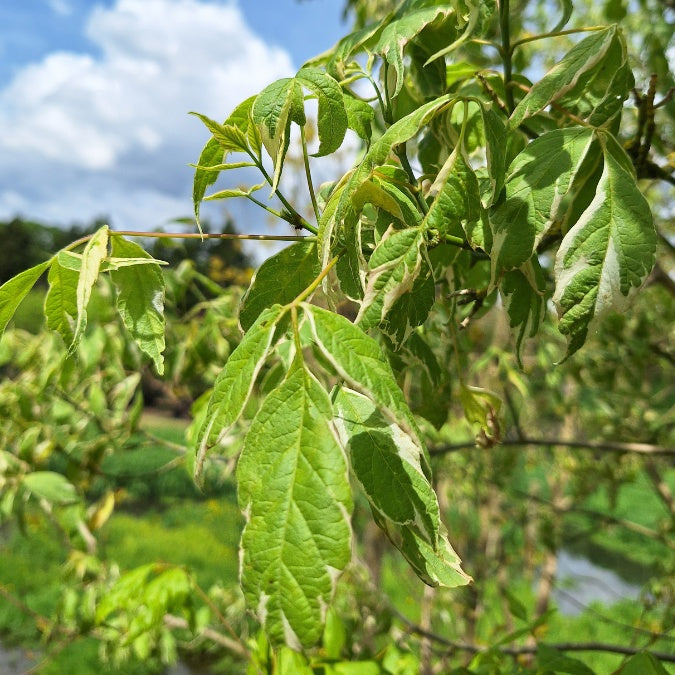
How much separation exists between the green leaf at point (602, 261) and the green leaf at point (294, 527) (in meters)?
0.22

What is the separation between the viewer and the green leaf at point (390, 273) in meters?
0.47

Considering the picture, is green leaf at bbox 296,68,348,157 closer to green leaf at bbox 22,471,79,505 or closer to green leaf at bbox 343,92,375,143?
green leaf at bbox 343,92,375,143

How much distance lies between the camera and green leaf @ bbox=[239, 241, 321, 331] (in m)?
0.62

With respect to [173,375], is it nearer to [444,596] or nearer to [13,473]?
[13,473]

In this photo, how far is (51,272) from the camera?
2.04 feet

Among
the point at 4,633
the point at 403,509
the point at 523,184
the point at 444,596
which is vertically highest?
the point at 523,184

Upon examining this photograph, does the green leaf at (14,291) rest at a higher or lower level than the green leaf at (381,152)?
lower

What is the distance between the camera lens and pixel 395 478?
429 millimetres

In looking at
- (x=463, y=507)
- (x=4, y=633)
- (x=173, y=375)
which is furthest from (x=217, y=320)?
(x=4, y=633)

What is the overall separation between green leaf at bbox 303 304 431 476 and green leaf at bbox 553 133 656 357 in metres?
0.15

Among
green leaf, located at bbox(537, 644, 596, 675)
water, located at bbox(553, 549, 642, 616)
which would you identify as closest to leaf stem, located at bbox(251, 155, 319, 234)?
green leaf, located at bbox(537, 644, 596, 675)

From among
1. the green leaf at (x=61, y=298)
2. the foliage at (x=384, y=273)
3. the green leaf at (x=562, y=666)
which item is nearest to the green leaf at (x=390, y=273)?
the foliage at (x=384, y=273)

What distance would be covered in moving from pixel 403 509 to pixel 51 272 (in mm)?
435

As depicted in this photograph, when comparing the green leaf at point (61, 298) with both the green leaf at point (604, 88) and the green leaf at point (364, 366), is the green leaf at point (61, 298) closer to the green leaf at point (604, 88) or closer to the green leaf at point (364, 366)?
the green leaf at point (364, 366)
